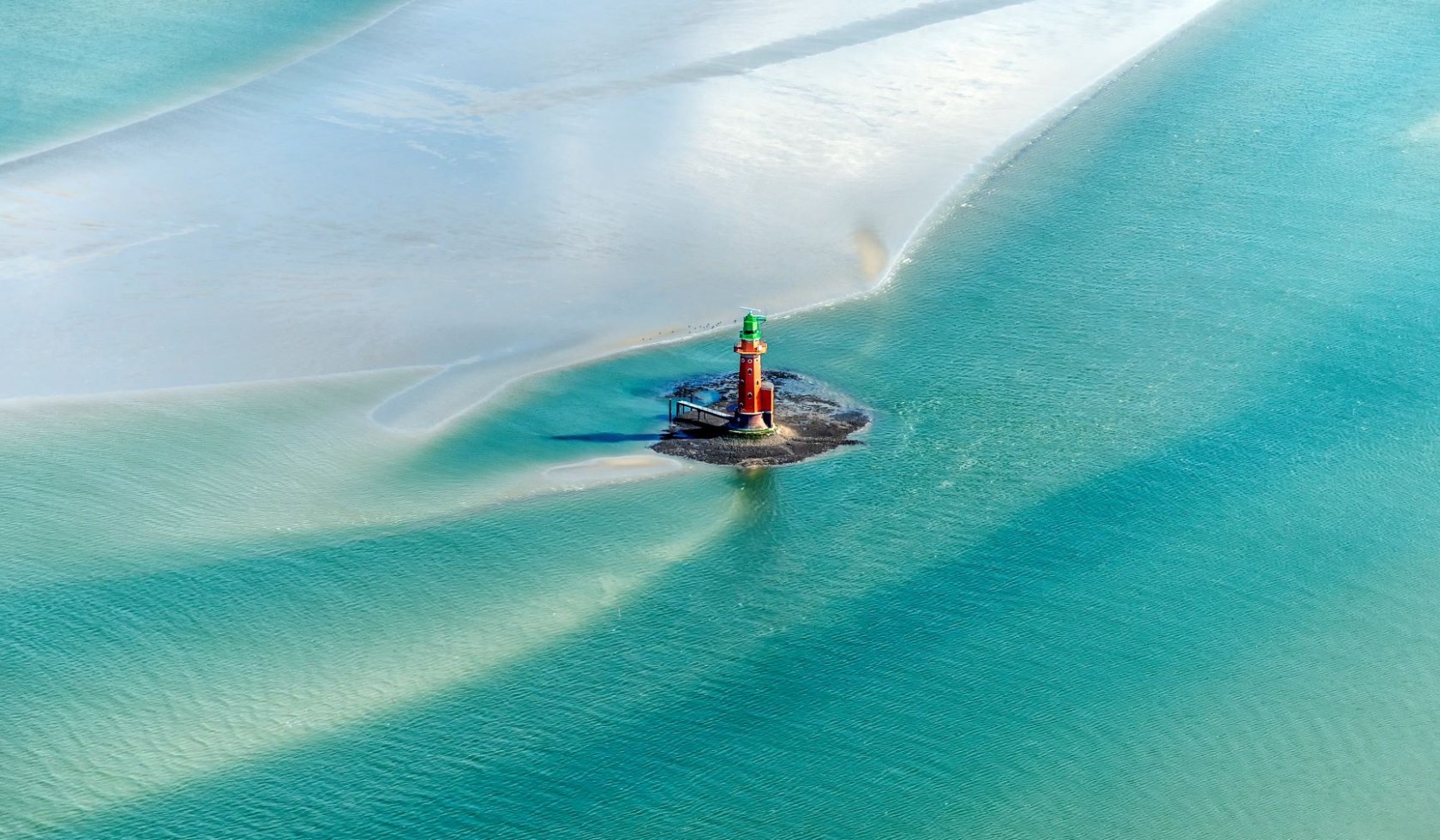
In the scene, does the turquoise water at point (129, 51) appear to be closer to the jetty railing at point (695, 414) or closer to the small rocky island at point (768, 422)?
the jetty railing at point (695, 414)

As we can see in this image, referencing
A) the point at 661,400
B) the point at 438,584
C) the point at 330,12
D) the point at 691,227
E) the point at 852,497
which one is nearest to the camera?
the point at 438,584

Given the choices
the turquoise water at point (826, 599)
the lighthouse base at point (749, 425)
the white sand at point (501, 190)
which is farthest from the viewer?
the white sand at point (501, 190)

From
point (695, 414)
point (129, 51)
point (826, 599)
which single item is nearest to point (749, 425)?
point (695, 414)

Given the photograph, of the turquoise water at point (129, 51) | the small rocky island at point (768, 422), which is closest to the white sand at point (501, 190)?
the turquoise water at point (129, 51)

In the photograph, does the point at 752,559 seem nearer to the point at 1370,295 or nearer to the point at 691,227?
the point at 691,227

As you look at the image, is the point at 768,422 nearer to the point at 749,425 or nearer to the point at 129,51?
the point at 749,425

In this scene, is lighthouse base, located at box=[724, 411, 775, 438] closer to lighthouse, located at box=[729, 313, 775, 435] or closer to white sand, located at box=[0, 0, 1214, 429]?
lighthouse, located at box=[729, 313, 775, 435]

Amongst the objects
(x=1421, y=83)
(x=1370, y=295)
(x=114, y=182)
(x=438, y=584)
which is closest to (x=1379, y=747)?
(x=438, y=584)
